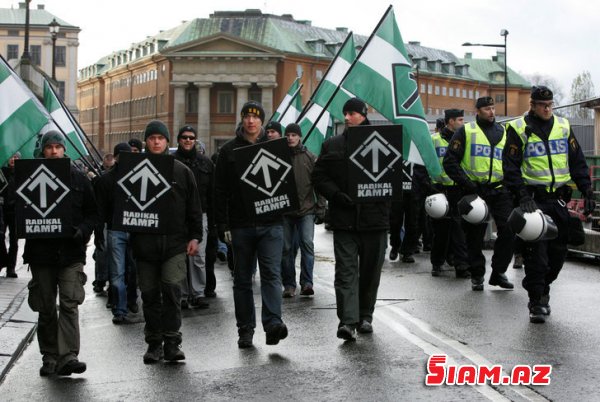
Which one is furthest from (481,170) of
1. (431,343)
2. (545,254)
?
(431,343)

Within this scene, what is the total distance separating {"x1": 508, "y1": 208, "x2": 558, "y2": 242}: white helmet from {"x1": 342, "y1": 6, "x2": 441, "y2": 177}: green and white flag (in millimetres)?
3658

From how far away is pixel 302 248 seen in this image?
42.7 ft

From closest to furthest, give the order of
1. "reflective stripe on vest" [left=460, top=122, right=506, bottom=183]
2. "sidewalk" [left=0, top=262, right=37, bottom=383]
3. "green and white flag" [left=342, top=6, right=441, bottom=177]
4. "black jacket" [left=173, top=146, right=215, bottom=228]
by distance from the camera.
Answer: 1. "sidewalk" [left=0, top=262, right=37, bottom=383]
2. "black jacket" [left=173, top=146, right=215, bottom=228]
3. "reflective stripe on vest" [left=460, top=122, right=506, bottom=183]
4. "green and white flag" [left=342, top=6, right=441, bottom=177]

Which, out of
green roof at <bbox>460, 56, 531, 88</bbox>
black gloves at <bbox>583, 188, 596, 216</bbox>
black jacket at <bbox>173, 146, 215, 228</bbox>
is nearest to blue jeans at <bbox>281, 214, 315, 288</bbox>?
black jacket at <bbox>173, 146, 215, 228</bbox>

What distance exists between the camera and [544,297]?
10.1 meters

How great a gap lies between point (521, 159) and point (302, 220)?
11.7ft

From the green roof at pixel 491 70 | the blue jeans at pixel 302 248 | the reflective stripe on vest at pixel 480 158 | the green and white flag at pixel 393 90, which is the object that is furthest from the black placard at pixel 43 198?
the green roof at pixel 491 70

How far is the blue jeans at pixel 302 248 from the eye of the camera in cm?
1257

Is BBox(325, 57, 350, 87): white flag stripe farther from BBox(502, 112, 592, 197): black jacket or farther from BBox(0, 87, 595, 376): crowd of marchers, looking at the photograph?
BBox(502, 112, 592, 197): black jacket

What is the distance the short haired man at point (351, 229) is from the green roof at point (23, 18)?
12007cm

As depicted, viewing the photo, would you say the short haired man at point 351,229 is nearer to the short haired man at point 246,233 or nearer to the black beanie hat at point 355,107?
the black beanie hat at point 355,107

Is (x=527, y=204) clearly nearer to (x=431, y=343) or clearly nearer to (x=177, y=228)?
(x=431, y=343)

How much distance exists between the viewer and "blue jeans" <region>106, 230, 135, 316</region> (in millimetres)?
11094

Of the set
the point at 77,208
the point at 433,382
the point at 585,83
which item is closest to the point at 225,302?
the point at 77,208
